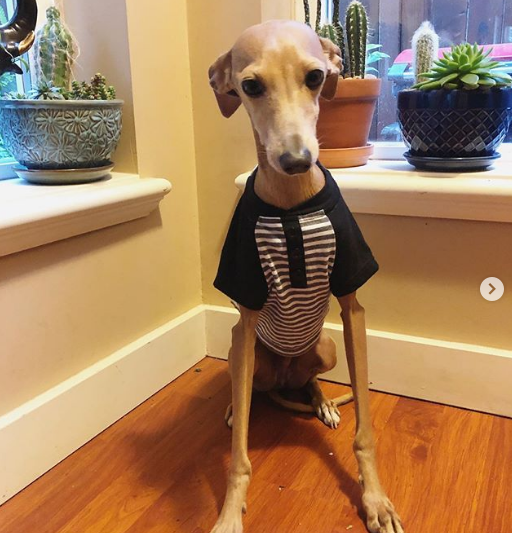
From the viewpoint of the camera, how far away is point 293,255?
42.3 inches

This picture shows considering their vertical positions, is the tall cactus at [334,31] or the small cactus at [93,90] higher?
the tall cactus at [334,31]

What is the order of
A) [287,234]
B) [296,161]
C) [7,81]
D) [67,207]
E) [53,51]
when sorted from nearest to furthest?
[296,161] → [287,234] → [67,207] → [53,51] → [7,81]

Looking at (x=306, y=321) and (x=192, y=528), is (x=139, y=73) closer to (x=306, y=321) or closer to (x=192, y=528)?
(x=306, y=321)

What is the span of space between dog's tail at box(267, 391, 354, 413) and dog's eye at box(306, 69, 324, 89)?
0.78m

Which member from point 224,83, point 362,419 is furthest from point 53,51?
point 362,419

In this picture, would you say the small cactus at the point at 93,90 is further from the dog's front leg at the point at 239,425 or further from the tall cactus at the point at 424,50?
the tall cactus at the point at 424,50

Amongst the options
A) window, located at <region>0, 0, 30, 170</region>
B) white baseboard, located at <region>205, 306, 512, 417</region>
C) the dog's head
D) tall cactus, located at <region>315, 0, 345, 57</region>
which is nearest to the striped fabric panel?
the dog's head

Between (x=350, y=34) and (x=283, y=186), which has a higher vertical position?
(x=350, y=34)

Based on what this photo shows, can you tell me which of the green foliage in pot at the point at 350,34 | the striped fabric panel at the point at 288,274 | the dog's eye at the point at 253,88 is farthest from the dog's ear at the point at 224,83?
the green foliage in pot at the point at 350,34

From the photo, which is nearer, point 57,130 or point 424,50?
point 57,130

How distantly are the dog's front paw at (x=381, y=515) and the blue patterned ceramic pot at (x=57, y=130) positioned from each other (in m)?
0.93

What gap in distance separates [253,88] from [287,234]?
0.84 ft

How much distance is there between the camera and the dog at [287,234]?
949 millimetres

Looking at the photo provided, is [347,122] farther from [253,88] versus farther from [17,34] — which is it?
[17,34]
